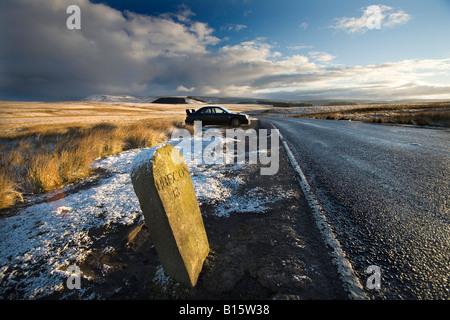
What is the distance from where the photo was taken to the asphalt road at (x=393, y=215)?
60.7 inches

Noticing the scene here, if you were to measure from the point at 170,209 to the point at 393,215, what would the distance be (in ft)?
8.68

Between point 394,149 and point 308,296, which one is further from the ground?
point 394,149

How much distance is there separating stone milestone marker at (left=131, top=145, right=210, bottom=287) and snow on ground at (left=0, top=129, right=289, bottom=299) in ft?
3.01

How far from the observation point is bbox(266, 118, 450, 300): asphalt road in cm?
154

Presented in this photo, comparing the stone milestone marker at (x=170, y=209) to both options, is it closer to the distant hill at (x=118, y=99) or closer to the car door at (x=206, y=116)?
the car door at (x=206, y=116)

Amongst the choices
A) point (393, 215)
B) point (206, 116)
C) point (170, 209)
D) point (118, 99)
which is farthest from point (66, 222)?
point (118, 99)

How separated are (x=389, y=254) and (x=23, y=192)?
17.3 feet

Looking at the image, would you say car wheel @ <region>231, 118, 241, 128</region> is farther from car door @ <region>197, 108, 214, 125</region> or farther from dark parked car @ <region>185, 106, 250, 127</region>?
car door @ <region>197, 108, 214, 125</region>

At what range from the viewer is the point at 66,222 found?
2492 mm

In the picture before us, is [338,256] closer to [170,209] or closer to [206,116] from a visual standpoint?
[170,209]

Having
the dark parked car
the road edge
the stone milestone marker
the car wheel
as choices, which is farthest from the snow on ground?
the dark parked car
